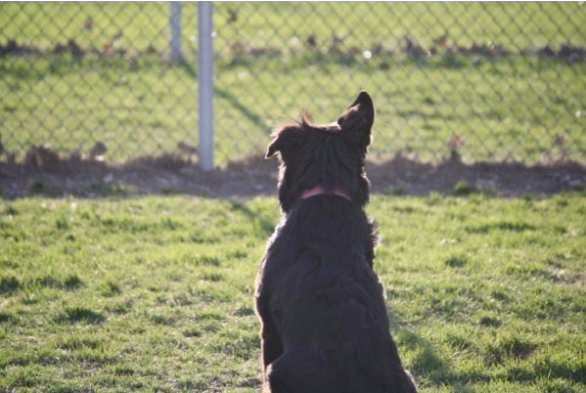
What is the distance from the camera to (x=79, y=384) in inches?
158

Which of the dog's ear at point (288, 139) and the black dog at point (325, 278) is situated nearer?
the black dog at point (325, 278)

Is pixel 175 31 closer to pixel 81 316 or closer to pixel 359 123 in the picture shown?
pixel 81 316

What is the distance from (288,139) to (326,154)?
0.21 m

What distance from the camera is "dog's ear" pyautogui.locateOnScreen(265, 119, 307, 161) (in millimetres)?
3738

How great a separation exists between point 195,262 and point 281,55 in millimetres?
5248

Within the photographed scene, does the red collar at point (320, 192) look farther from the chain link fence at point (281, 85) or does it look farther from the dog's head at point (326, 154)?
the chain link fence at point (281, 85)

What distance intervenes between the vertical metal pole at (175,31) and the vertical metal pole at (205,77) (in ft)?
5.82

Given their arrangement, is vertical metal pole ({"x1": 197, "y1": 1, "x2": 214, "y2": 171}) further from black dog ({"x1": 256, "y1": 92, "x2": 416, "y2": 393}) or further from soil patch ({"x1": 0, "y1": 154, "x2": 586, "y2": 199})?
black dog ({"x1": 256, "y1": 92, "x2": 416, "y2": 393})

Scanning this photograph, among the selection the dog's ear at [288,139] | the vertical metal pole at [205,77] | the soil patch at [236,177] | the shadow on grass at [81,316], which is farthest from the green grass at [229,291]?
the dog's ear at [288,139]

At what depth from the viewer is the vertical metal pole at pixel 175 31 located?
8.92 meters

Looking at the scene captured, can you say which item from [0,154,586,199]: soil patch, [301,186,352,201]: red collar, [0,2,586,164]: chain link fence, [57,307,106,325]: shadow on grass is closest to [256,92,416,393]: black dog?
[301,186,352,201]: red collar

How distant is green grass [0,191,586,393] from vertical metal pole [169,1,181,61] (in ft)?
10.3

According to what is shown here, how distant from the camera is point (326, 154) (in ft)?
12.0

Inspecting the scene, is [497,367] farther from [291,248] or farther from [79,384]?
[79,384]
